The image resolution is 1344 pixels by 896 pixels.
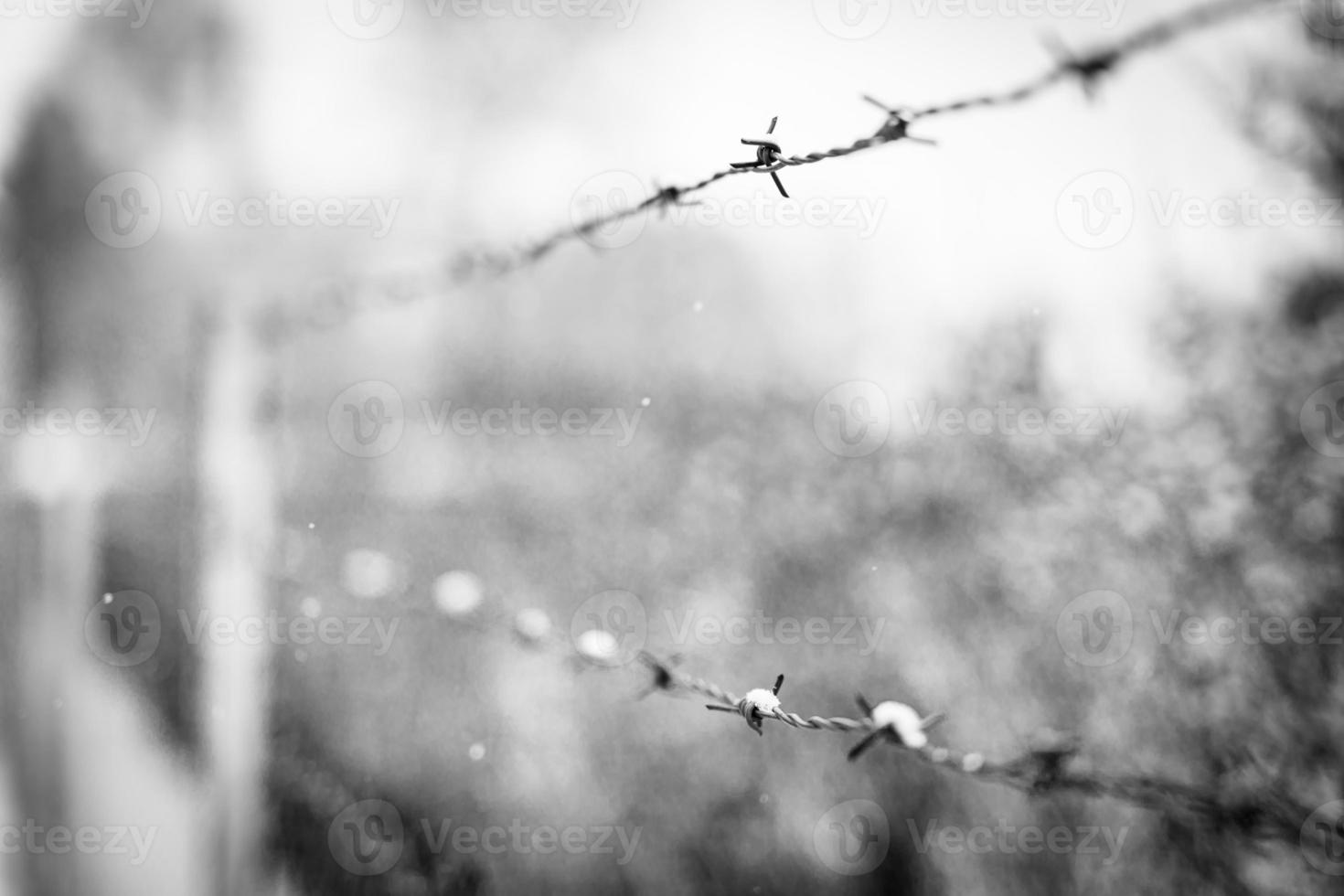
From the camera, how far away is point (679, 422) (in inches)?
133

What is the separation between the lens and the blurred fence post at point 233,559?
7.96ft

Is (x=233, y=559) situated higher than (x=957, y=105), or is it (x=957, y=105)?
(x=957, y=105)

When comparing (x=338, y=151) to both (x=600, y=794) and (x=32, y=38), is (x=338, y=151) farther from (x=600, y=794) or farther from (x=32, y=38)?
(x=600, y=794)

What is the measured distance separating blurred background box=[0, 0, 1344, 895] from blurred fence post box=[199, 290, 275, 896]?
0.06ft

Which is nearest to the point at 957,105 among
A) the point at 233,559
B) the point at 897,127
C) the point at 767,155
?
the point at 897,127

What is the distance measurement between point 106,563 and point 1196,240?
4104 millimetres

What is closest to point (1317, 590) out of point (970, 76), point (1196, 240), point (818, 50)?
point (1196, 240)

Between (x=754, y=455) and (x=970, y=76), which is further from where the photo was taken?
(x=754, y=455)

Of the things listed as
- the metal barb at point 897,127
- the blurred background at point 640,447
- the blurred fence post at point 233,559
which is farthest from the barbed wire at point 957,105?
the blurred fence post at point 233,559

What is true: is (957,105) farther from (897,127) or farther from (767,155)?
(767,155)

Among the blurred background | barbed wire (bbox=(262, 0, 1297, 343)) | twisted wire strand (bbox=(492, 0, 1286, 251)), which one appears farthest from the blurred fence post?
twisted wire strand (bbox=(492, 0, 1286, 251))

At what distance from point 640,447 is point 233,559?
5.27 ft

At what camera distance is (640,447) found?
11.1ft

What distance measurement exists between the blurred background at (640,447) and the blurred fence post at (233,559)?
2cm
